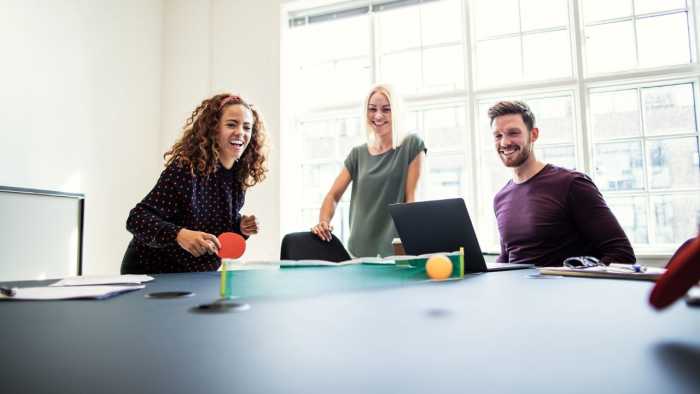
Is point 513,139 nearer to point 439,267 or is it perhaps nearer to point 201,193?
point 439,267

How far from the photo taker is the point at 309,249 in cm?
227

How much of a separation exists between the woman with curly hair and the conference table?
2.60 feet

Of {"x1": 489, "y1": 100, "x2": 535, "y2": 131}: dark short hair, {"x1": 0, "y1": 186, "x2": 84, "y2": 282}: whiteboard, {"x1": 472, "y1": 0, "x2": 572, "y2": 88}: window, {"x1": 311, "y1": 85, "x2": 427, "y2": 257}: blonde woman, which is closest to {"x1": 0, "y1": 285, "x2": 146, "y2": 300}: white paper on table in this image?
{"x1": 311, "y1": 85, "x2": 427, "y2": 257}: blonde woman

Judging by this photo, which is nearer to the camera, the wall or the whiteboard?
the whiteboard

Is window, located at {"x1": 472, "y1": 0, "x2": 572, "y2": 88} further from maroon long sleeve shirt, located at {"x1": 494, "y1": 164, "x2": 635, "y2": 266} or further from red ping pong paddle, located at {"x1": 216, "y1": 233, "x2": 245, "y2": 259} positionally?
red ping pong paddle, located at {"x1": 216, "y1": 233, "x2": 245, "y2": 259}

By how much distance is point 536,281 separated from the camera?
117 centimetres

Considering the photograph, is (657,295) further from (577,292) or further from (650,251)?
(650,251)

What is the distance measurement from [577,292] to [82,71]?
13.8ft

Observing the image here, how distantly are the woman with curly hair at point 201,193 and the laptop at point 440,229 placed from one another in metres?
0.67

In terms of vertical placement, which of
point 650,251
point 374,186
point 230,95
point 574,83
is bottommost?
point 650,251

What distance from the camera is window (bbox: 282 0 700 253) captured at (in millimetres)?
3557

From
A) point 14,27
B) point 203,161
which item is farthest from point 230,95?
point 14,27

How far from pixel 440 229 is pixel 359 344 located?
3.25 ft

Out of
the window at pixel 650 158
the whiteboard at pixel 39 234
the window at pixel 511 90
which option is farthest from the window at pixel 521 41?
the whiteboard at pixel 39 234
